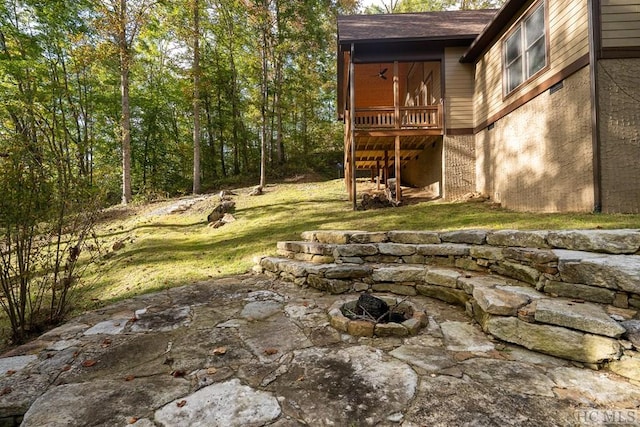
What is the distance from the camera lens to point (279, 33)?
13750mm

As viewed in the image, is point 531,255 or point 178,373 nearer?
point 178,373

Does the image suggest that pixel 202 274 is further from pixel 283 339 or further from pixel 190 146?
pixel 190 146

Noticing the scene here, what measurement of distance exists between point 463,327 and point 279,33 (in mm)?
15087

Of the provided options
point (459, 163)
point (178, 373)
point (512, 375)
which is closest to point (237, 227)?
point (178, 373)

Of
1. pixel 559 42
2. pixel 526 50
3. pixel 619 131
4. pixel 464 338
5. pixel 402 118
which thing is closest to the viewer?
pixel 464 338

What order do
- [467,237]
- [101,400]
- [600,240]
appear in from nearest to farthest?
[101,400], [600,240], [467,237]

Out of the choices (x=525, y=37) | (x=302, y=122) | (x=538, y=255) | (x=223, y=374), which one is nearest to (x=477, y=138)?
(x=525, y=37)

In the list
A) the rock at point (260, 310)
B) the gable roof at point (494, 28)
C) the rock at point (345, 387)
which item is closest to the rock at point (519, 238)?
the rock at point (345, 387)

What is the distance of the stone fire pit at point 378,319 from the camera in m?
2.41

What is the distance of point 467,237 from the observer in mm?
3609

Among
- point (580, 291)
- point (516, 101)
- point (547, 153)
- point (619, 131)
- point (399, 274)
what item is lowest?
point (399, 274)

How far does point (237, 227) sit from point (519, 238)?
262 inches

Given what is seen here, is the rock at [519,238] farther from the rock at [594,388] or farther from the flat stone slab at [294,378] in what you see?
the rock at [594,388]

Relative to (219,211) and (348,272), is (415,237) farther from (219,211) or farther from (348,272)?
(219,211)
